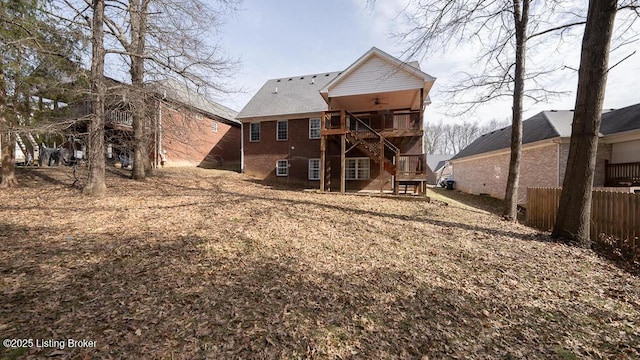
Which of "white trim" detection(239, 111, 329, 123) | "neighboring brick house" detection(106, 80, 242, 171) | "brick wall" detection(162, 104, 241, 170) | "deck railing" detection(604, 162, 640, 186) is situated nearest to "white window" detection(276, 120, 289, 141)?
"white trim" detection(239, 111, 329, 123)

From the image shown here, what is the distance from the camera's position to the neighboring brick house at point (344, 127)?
1226cm

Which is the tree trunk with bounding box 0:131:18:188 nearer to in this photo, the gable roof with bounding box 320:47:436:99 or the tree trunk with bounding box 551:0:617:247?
the gable roof with bounding box 320:47:436:99

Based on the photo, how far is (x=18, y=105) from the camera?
8.61m

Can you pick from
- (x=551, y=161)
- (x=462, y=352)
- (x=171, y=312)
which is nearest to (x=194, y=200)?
(x=171, y=312)

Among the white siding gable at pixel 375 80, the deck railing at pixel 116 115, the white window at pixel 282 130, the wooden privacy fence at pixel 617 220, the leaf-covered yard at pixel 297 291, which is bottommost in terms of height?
the leaf-covered yard at pixel 297 291

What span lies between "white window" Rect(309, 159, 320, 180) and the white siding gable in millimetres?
5584

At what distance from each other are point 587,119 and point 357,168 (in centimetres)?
1161

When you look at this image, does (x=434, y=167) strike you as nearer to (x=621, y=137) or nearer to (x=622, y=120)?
(x=622, y=120)

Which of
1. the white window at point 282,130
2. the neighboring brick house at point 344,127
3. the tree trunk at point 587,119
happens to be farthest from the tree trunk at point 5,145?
the tree trunk at point 587,119

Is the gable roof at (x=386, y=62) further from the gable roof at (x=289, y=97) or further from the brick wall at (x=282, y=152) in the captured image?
the brick wall at (x=282, y=152)

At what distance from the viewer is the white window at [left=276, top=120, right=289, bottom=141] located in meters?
18.5

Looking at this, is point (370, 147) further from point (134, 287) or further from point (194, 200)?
point (134, 287)

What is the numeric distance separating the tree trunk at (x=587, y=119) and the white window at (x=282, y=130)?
15246 millimetres

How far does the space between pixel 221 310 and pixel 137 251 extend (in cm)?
250
